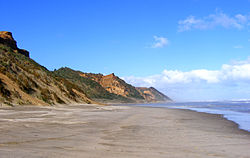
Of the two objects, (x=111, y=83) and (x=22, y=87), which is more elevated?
(x=111, y=83)

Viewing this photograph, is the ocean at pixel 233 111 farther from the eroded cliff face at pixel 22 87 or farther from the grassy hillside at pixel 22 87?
the grassy hillside at pixel 22 87

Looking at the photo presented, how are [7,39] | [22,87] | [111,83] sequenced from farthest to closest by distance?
1. [111,83]
2. [7,39]
3. [22,87]

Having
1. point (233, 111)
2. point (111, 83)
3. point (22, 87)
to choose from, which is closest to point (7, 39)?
point (22, 87)

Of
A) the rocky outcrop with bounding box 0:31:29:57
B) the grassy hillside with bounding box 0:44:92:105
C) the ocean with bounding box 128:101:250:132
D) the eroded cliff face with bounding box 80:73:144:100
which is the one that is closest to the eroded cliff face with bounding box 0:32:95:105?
the grassy hillside with bounding box 0:44:92:105

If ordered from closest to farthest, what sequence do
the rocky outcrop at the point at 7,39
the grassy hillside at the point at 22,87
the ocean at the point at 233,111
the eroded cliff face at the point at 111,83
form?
the ocean at the point at 233,111 < the grassy hillside at the point at 22,87 < the rocky outcrop at the point at 7,39 < the eroded cliff face at the point at 111,83

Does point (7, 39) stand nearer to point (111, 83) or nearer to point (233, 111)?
point (233, 111)

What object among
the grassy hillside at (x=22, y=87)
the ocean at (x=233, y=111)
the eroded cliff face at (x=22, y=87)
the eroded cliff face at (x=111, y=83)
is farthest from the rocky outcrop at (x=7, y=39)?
A: the eroded cliff face at (x=111, y=83)

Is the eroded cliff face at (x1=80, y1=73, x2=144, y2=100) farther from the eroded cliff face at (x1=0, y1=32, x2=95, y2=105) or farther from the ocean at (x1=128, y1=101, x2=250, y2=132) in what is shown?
the eroded cliff face at (x1=0, y1=32, x2=95, y2=105)

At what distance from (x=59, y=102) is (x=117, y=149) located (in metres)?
32.5

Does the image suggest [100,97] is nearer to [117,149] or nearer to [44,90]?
[44,90]

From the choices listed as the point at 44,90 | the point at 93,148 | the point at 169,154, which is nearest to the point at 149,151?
the point at 169,154

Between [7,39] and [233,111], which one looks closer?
[233,111]

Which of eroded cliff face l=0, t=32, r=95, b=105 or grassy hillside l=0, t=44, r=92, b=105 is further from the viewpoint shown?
grassy hillside l=0, t=44, r=92, b=105

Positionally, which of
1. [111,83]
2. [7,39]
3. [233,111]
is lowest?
[233,111]
